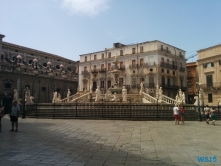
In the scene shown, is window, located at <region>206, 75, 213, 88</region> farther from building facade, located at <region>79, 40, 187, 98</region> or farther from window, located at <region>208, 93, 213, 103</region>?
building facade, located at <region>79, 40, 187, 98</region>

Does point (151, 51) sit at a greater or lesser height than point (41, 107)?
greater

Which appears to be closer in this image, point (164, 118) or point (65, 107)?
point (164, 118)

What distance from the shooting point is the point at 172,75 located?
46.8 metres

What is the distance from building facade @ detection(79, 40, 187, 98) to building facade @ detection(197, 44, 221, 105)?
8223 mm

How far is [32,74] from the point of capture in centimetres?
4447

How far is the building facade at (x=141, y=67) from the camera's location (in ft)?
144

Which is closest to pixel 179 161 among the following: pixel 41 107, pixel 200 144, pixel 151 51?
pixel 200 144

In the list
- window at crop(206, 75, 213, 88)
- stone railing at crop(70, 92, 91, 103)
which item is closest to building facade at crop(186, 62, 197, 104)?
window at crop(206, 75, 213, 88)

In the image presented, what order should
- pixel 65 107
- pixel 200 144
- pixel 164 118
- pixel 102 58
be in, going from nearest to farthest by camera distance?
pixel 200 144
pixel 164 118
pixel 65 107
pixel 102 58

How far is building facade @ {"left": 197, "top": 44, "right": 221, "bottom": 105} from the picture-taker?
35250mm

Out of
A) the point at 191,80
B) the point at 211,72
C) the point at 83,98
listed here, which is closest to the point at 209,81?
the point at 211,72

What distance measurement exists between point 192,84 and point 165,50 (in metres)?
13.1

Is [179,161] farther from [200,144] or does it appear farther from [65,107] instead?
[65,107]

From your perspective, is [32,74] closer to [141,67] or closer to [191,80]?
[141,67]
